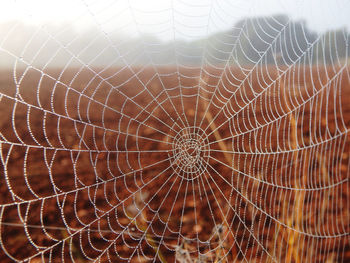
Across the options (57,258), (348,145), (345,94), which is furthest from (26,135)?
(345,94)

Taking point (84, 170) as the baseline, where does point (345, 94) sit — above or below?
above

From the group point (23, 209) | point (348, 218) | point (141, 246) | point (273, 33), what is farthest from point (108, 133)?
point (348, 218)

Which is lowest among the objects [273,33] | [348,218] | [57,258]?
[57,258]

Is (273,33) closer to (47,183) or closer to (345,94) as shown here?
(47,183)

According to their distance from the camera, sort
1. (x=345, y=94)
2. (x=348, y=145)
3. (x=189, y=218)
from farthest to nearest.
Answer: (x=345, y=94), (x=348, y=145), (x=189, y=218)

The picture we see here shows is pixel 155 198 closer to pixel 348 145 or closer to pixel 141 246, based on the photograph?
pixel 141 246

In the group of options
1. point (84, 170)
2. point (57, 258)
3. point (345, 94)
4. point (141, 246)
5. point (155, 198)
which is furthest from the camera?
point (345, 94)

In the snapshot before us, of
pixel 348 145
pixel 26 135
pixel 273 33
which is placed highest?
pixel 273 33

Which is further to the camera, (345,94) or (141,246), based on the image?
(345,94)

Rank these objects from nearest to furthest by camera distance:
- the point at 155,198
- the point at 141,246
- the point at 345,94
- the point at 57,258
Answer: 1. the point at 57,258
2. the point at 141,246
3. the point at 155,198
4. the point at 345,94

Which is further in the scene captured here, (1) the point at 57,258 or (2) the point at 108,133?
(2) the point at 108,133
